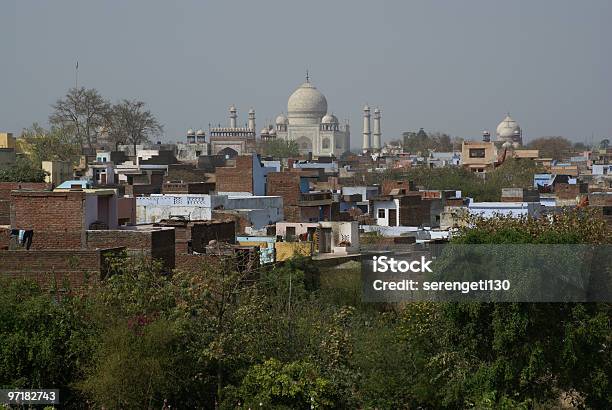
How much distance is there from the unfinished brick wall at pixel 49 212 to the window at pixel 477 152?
142 feet

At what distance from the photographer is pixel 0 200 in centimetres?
1906

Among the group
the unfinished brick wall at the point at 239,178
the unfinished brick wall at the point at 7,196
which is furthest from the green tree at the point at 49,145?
the unfinished brick wall at the point at 7,196

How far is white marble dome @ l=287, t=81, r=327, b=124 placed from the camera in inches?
4254

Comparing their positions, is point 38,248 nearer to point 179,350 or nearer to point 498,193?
point 179,350

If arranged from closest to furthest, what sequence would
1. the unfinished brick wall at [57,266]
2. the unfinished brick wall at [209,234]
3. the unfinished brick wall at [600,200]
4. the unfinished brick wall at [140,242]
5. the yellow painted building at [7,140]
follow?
the unfinished brick wall at [57,266] → the unfinished brick wall at [140,242] → the unfinished brick wall at [209,234] → the unfinished brick wall at [600,200] → the yellow painted building at [7,140]

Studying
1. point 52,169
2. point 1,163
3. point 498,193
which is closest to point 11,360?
point 52,169

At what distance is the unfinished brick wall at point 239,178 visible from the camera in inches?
1158

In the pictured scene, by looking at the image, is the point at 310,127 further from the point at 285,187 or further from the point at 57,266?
the point at 57,266

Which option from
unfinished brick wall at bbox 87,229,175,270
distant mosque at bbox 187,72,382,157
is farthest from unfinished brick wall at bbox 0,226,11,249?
distant mosque at bbox 187,72,382,157

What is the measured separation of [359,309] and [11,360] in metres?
4.78

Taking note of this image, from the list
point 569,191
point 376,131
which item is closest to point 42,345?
point 569,191

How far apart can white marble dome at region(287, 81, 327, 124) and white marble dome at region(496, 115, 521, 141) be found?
597 inches

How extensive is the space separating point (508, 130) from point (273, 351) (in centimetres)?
9975

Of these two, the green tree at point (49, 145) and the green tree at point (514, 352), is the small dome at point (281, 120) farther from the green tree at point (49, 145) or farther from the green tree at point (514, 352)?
the green tree at point (514, 352)
